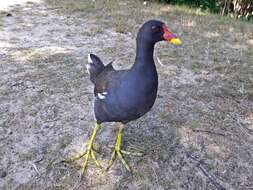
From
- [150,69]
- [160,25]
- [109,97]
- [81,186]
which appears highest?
[160,25]

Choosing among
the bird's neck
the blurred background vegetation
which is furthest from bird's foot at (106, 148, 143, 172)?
the blurred background vegetation

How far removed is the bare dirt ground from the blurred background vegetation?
58.8 inches

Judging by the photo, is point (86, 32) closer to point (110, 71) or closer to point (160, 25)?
point (110, 71)

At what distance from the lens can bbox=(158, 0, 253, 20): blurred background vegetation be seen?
7.44 m

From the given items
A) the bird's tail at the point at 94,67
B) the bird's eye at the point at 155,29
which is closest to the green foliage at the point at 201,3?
the bird's tail at the point at 94,67

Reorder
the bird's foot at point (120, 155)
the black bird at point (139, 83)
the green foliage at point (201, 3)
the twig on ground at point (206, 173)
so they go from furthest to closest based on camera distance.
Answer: the green foliage at point (201, 3), the bird's foot at point (120, 155), the twig on ground at point (206, 173), the black bird at point (139, 83)

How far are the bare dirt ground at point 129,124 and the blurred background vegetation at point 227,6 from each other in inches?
58.8

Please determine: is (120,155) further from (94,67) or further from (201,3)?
(201,3)

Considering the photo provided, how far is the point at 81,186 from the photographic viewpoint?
2715 mm

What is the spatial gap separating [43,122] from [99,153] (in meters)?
0.74

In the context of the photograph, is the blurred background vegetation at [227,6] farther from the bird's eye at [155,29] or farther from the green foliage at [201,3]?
the bird's eye at [155,29]

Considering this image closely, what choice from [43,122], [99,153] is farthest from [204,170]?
[43,122]

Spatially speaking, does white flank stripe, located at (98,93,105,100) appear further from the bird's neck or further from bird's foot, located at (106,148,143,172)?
bird's foot, located at (106,148,143,172)

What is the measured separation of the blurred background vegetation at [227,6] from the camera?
7441 mm
